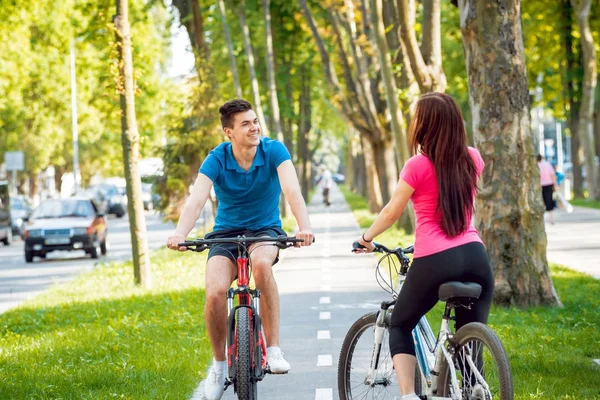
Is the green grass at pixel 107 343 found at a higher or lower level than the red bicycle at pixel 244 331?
lower

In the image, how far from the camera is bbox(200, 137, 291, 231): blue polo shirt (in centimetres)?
671

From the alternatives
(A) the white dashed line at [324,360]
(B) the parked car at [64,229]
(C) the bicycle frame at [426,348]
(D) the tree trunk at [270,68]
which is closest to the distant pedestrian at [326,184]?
(D) the tree trunk at [270,68]

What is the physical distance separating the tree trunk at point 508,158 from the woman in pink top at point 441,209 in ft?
22.3

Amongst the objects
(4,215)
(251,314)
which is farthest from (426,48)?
(4,215)

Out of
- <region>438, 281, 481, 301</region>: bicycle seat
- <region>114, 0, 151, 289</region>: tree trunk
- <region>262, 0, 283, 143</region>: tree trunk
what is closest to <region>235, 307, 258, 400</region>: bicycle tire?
<region>438, 281, 481, 301</region>: bicycle seat

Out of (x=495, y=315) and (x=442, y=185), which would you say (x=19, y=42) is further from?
(x=442, y=185)

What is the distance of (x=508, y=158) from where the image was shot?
→ 1227 centimetres

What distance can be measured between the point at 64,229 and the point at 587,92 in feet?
62.2

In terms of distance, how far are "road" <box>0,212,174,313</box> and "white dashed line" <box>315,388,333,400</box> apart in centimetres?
842

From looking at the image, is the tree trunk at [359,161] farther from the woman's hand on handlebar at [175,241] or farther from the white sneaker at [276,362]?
the woman's hand on handlebar at [175,241]

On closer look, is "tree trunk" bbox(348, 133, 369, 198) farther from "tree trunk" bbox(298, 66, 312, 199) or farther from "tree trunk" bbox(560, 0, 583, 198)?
"tree trunk" bbox(560, 0, 583, 198)

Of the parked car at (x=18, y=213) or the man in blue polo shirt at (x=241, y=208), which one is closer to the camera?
the man in blue polo shirt at (x=241, y=208)

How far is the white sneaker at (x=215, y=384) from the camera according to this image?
6.58 m

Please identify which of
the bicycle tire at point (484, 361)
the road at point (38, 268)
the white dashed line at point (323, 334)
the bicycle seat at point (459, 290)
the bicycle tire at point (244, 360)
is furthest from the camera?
the road at point (38, 268)
